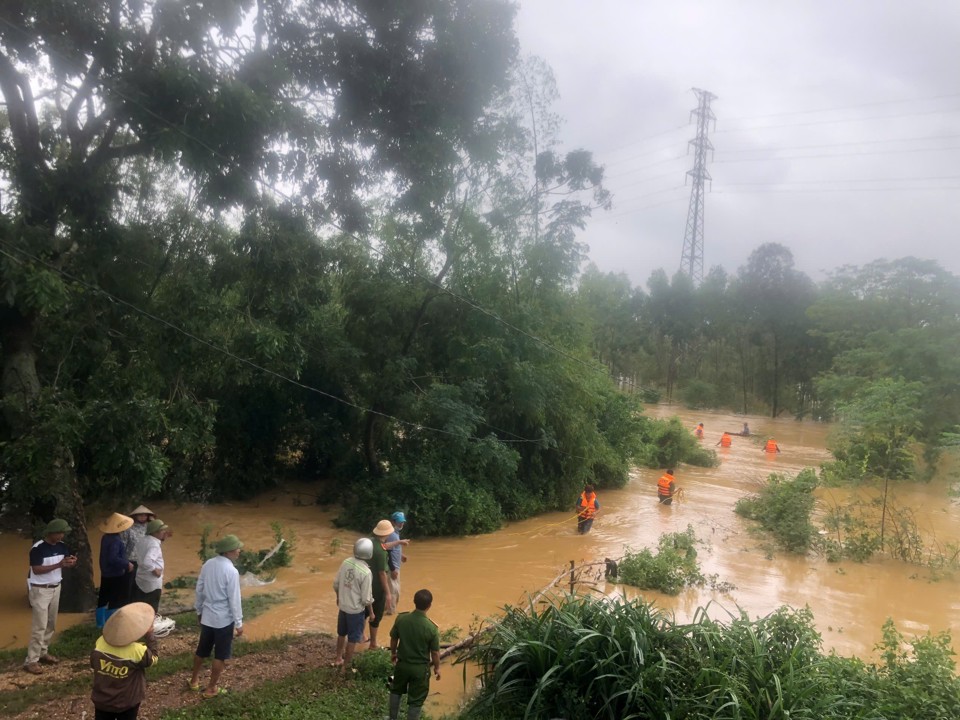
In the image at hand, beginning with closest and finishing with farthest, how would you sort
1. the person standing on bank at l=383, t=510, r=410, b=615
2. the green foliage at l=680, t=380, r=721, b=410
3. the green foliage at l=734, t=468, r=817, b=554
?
the person standing on bank at l=383, t=510, r=410, b=615, the green foliage at l=734, t=468, r=817, b=554, the green foliage at l=680, t=380, r=721, b=410

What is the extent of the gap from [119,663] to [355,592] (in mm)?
2658

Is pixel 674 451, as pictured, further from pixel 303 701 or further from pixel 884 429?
pixel 303 701

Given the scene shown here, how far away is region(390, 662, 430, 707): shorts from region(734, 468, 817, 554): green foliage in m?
13.1

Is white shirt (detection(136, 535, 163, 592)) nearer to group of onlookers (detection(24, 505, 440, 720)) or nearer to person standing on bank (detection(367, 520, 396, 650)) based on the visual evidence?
group of onlookers (detection(24, 505, 440, 720))

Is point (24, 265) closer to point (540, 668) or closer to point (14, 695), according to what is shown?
point (14, 695)

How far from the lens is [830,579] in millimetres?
14273

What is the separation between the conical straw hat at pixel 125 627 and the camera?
4.47 m

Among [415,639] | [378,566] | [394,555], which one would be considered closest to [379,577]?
[378,566]

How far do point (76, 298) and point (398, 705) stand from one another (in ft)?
24.1

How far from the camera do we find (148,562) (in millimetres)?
7293

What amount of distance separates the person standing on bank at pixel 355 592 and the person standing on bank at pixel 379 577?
16.7 inches

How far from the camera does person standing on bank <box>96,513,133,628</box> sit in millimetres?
7258

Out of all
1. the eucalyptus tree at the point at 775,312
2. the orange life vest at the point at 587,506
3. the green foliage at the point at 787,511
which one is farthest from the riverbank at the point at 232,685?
the eucalyptus tree at the point at 775,312

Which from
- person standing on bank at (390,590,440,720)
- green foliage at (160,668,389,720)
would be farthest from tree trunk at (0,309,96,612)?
person standing on bank at (390,590,440,720)
